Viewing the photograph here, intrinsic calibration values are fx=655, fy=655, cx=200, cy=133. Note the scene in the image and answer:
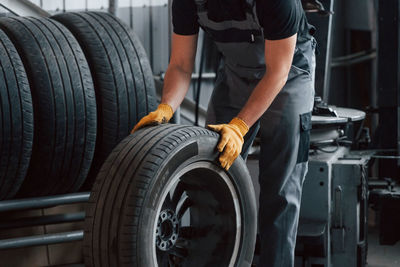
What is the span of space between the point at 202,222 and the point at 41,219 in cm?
79

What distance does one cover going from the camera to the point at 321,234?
8.70ft

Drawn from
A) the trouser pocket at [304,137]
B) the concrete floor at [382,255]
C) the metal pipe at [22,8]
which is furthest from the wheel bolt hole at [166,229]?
the metal pipe at [22,8]

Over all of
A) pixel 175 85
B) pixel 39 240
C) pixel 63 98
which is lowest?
pixel 39 240

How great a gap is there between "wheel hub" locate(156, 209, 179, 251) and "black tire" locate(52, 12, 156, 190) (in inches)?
31.5

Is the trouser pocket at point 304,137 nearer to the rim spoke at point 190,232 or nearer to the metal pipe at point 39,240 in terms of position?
the rim spoke at point 190,232

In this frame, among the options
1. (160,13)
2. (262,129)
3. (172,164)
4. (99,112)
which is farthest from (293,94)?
(160,13)

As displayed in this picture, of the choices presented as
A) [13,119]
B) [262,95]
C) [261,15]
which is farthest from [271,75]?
[13,119]

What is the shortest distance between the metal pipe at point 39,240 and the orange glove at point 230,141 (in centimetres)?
90

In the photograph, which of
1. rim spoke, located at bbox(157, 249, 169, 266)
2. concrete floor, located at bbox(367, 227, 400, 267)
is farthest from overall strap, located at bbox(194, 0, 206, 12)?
concrete floor, located at bbox(367, 227, 400, 267)

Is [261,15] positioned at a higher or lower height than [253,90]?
higher

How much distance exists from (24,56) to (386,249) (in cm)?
218

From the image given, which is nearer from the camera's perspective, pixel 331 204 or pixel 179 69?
pixel 179 69

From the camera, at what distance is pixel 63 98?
2566mm

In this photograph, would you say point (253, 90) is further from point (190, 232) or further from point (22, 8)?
point (22, 8)
